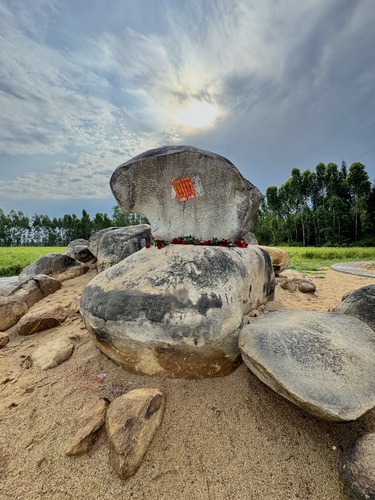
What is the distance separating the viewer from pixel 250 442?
2598mm

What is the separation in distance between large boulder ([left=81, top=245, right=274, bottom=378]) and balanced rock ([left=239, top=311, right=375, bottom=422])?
1.44 ft

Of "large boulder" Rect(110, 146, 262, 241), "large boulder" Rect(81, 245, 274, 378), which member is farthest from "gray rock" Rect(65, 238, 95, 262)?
"large boulder" Rect(81, 245, 274, 378)

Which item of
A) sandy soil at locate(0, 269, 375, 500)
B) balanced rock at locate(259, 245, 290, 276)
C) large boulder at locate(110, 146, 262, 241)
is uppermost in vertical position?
large boulder at locate(110, 146, 262, 241)

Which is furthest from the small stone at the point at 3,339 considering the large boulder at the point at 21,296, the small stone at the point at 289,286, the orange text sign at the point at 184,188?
the small stone at the point at 289,286

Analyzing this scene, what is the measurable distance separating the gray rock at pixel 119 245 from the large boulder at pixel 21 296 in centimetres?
167

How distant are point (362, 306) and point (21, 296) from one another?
757 centimetres

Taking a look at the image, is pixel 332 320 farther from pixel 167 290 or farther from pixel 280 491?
pixel 167 290

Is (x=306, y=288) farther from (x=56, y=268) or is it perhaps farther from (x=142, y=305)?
(x=56, y=268)

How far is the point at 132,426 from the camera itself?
252cm

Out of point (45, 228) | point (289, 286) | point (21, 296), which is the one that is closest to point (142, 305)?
point (21, 296)

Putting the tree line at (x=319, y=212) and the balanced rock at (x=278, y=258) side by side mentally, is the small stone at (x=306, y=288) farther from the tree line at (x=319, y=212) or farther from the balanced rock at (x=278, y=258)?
the tree line at (x=319, y=212)

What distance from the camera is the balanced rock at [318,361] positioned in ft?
7.45

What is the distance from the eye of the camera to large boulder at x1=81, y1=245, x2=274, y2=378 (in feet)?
10.5

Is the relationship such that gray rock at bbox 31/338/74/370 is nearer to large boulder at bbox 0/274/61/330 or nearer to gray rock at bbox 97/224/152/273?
large boulder at bbox 0/274/61/330
